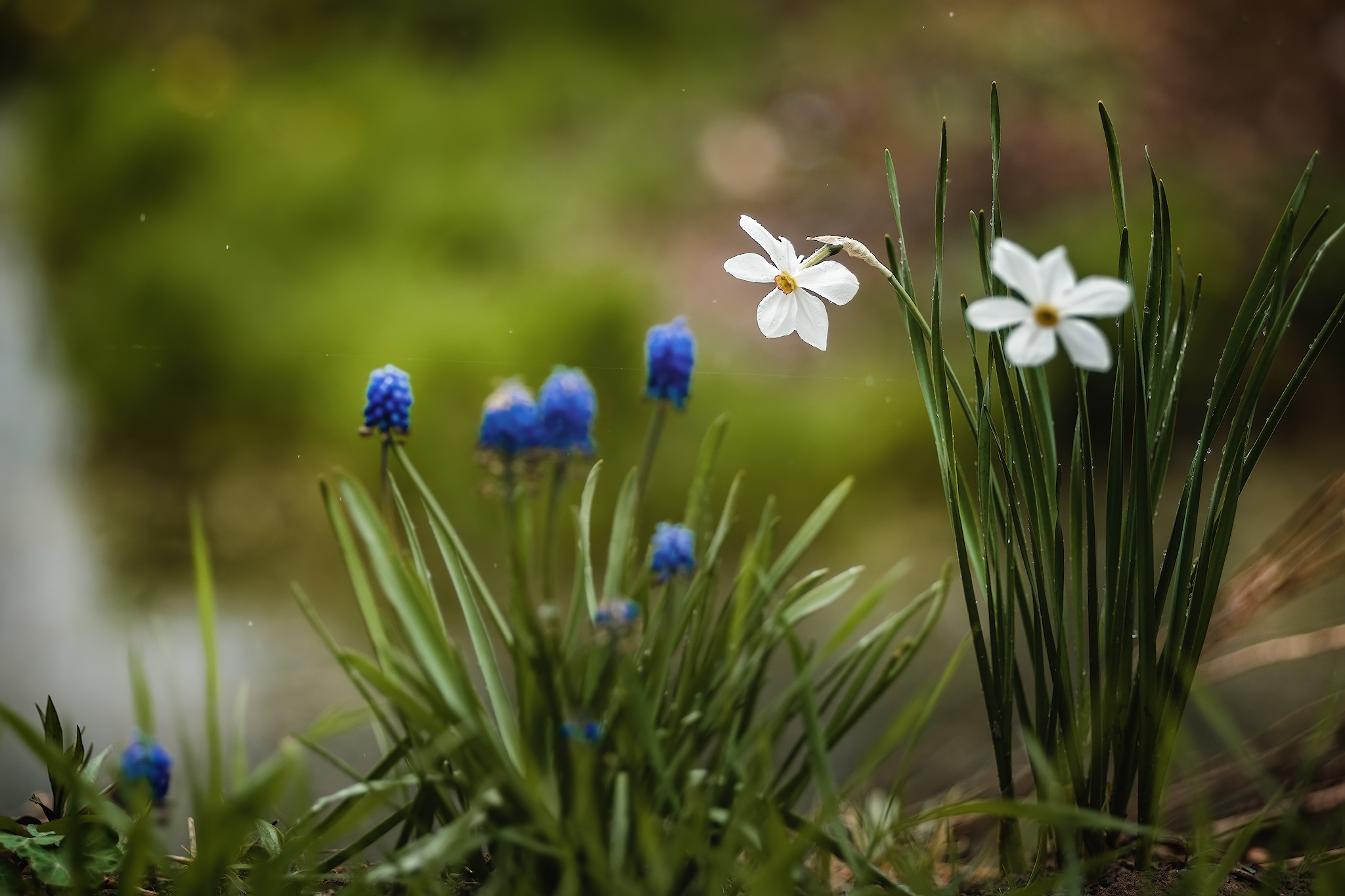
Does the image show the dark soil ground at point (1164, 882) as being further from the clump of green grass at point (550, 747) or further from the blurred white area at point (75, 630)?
the blurred white area at point (75, 630)

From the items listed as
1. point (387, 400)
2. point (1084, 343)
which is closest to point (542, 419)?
point (387, 400)

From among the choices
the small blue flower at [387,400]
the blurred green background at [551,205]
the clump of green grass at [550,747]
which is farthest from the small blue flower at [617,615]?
the blurred green background at [551,205]

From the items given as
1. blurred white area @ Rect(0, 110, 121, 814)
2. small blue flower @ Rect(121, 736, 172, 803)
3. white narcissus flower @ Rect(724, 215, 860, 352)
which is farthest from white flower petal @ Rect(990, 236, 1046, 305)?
blurred white area @ Rect(0, 110, 121, 814)

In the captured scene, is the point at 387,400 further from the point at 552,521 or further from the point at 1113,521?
the point at 1113,521

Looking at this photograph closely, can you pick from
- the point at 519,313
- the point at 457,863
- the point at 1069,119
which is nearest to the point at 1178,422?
the point at 1069,119

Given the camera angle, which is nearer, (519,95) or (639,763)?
(639,763)

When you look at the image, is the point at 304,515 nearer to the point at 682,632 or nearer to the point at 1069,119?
the point at 682,632
